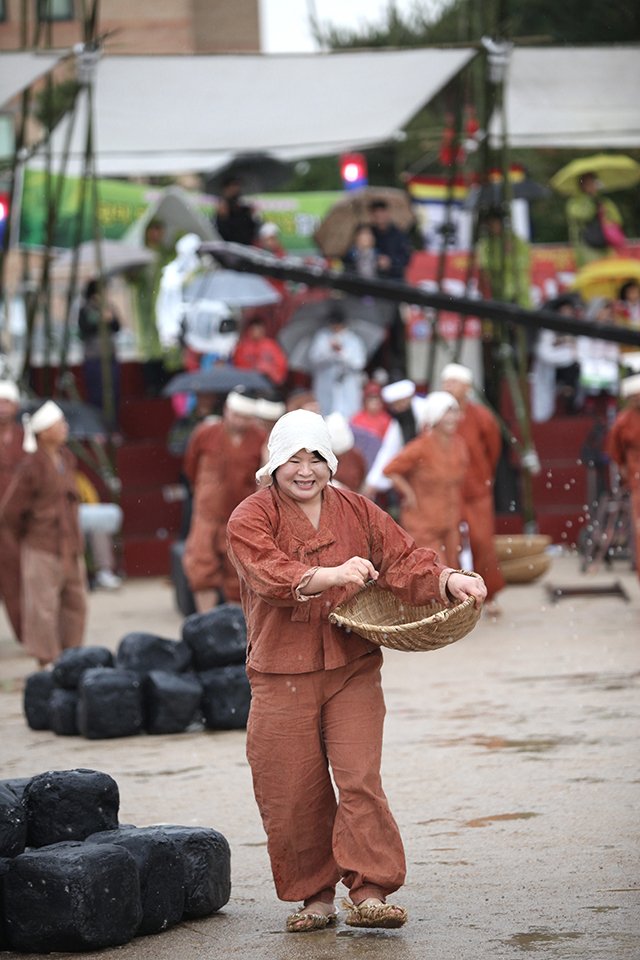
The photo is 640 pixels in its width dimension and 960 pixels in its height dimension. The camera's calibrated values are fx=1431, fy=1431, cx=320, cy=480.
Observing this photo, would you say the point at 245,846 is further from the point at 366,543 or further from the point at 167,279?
the point at 167,279

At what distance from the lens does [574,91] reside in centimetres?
1428

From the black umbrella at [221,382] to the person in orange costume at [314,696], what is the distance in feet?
28.4

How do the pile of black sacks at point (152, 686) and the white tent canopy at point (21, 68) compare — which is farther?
the white tent canopy at point (21, 68)

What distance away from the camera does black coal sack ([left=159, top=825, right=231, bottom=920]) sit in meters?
4.38

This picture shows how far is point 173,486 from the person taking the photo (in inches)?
607

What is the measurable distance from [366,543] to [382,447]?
8.42m

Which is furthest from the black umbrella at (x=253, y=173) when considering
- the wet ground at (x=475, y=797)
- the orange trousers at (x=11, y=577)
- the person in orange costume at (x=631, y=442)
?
the wet ground at (x=475, y=797)

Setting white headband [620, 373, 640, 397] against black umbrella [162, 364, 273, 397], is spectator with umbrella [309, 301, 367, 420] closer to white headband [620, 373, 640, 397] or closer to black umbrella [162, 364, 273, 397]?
black umbrella [162, 364, 273, 397]

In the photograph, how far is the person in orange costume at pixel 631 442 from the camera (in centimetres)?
1038

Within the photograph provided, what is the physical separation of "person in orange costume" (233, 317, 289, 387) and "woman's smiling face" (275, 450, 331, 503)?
404 inches

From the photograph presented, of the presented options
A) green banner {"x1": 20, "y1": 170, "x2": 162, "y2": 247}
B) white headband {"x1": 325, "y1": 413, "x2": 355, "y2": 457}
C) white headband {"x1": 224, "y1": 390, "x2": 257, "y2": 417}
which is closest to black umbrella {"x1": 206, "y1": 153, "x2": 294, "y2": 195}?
green banner {"x1": 20, "y1": 170, "x2": 162, "y2": 247}

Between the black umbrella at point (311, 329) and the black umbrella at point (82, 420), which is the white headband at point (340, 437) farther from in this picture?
the black umbrella at point (311, 329)

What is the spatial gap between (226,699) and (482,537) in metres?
3.94

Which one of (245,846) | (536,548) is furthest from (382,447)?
(245,846)
